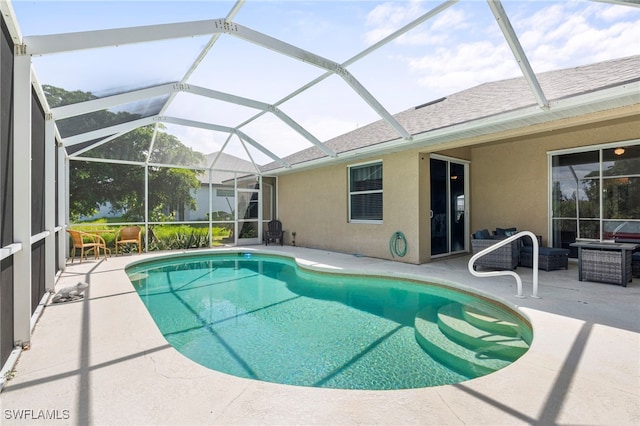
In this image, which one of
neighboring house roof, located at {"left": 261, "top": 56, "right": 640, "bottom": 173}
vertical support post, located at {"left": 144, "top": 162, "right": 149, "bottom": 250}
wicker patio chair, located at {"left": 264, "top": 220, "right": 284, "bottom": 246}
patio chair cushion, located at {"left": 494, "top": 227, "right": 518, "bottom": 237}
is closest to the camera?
neighboring house roof, located at {"left": 261, "top": 56, "right": 640, "bottom": 173}

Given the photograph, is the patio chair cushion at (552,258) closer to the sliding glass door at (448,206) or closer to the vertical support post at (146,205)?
the sliding glass door at (448,206)

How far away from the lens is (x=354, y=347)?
11.7 ft

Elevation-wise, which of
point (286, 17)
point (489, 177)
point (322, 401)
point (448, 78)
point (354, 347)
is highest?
point (286, 17)

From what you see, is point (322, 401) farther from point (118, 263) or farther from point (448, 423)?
point (118, 263)

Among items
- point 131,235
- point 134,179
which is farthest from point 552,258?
point 134,179

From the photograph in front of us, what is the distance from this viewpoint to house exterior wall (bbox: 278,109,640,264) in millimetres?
7168

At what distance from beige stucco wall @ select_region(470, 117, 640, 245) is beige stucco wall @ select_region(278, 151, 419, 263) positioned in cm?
254

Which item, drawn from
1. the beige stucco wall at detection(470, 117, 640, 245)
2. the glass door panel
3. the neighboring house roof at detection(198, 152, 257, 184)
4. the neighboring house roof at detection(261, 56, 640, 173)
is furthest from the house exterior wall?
the neighboring house roof at detection(198, 152, 257, 184)

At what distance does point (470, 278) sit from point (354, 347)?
3376 mm

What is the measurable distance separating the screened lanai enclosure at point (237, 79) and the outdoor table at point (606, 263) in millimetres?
2349

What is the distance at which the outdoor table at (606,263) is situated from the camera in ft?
16.7

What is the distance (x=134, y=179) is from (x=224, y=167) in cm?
308

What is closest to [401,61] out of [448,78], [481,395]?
[448,78]

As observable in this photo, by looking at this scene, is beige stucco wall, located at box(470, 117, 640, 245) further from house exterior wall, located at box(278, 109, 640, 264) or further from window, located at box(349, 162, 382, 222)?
window, located at box(349, 162, 382, 222)
